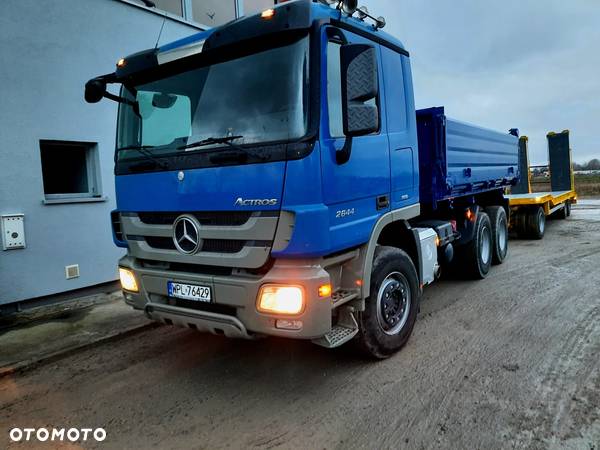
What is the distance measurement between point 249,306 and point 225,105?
4.85ft

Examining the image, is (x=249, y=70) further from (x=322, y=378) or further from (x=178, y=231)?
(x=322, y=378)

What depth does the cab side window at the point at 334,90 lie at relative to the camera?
303 centimetres

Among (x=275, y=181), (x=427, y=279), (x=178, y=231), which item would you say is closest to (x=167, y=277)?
(x=178, y=231)

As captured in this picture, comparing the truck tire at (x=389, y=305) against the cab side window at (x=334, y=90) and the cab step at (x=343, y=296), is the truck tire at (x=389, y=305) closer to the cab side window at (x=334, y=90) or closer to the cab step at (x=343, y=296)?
the cab step at (x=343, y=296)

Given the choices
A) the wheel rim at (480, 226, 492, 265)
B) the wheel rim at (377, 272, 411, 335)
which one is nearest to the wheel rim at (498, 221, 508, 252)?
the wheel rim at (480, 226, 492, 265)

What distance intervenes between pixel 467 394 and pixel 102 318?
14.0 ft

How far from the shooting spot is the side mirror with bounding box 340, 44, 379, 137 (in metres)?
3.02

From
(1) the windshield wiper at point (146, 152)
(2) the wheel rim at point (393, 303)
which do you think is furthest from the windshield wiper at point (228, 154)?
(2) the wheel rim at point (393, 303)

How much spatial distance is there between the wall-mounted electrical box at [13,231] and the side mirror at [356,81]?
462 cm

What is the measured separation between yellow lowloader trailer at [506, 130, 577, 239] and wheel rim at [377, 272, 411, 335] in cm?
741

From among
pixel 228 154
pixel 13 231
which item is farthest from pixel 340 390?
pixel 13 231

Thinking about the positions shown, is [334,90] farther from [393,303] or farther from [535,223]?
[535,223]

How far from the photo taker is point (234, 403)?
325cm

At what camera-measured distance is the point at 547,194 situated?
11383 mm
